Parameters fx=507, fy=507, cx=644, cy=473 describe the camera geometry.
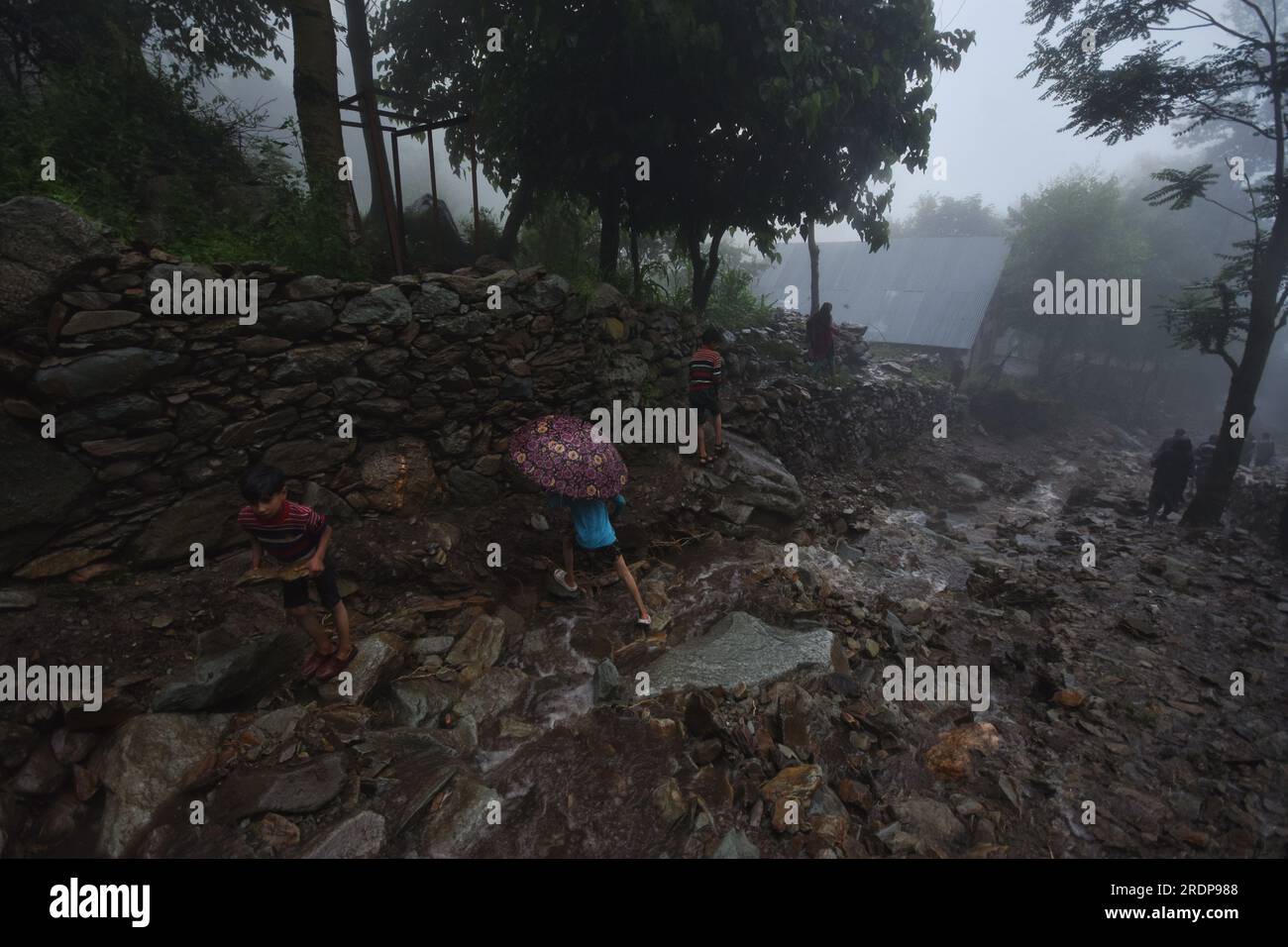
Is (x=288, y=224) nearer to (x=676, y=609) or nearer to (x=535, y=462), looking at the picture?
(x=535, y=462)

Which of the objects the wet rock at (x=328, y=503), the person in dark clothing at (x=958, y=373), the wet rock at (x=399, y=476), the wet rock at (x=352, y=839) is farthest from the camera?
the person in dark clothing at (x=958, y=373)

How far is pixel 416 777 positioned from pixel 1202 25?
15.9 meters

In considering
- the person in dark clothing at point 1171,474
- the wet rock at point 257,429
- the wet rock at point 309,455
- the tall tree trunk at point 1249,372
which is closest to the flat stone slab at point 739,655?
the wet rock at point 309,455

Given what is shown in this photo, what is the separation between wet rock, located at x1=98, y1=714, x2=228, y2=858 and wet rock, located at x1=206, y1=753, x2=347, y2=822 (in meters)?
0.28

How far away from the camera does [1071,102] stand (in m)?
9.94

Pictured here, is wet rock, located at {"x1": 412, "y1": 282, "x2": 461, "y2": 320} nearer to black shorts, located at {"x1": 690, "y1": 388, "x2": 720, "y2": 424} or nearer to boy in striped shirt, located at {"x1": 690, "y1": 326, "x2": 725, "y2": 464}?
boy in striped shirt, located at {"x1": 690, "y1": 326, "x2": 725, "y2": 464}

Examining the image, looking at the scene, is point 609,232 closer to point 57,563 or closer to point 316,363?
point 316,363

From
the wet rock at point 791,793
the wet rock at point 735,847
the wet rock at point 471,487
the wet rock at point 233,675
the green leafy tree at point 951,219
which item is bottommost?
the wet rock at point 735,847

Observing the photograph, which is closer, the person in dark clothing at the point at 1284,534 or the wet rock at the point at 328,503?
the wet rock at the point at 328,503

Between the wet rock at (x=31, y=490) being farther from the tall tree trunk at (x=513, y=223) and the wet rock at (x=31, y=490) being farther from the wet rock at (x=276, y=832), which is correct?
the tall tree trunk at (x=513, y=223)

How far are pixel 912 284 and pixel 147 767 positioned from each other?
2999 centimetres

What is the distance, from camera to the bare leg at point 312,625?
394 cm

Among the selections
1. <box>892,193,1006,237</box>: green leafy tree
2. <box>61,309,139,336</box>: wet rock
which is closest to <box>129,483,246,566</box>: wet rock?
<box>61,309,139,336</box>: wet rock

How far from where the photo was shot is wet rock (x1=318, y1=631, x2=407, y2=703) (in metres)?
4.03
